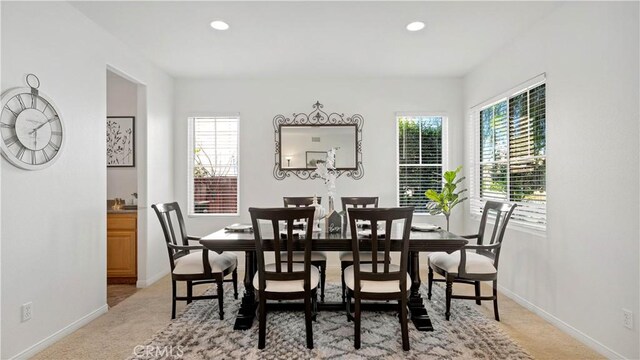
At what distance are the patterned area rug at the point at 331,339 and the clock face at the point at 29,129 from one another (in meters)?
1.60

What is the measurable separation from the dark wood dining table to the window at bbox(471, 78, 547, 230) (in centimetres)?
108

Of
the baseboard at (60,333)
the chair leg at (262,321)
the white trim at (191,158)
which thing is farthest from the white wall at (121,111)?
the chair leg at (262,321)

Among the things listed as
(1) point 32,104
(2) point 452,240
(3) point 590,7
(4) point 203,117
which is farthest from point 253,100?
(3) point 590,7

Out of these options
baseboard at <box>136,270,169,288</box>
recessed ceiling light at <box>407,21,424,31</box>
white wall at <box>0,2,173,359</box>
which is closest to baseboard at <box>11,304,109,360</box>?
white wall at <box>0,2,173,359</box>

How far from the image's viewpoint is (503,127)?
3836mm

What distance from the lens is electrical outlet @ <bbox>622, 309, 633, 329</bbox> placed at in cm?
220

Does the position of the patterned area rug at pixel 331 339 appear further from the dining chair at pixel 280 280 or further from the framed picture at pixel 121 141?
the framed picture at pixel 121 141

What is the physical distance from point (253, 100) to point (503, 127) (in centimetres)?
327

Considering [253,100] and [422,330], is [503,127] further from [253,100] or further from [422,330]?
[253,100]

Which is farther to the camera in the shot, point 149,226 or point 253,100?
point 253,100

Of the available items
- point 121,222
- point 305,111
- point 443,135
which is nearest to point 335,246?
point 305,111

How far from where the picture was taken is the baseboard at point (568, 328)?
2.38 m

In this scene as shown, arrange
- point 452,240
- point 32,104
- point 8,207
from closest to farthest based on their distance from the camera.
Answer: point 8,207 < point 32,104 < point 452,240

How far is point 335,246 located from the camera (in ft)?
8.55
